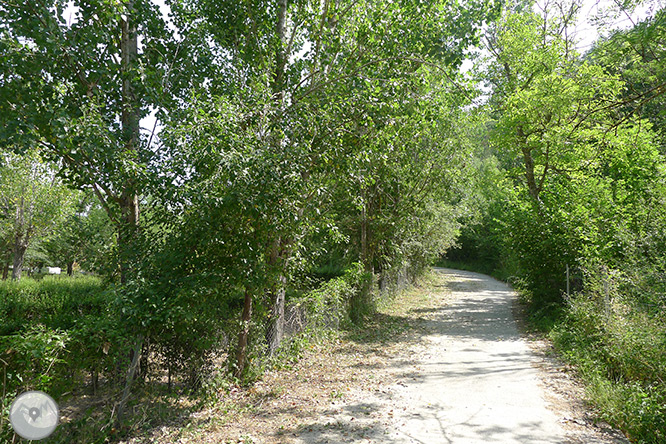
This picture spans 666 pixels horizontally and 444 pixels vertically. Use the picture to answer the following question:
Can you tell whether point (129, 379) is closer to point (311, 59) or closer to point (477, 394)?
point (477, 394)

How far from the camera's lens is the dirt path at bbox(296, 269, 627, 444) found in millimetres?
5016

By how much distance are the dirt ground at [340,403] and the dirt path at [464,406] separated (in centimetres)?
2

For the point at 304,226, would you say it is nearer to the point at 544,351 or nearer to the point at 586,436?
the point at 586,436

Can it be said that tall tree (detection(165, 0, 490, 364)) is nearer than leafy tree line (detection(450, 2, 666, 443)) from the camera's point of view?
No

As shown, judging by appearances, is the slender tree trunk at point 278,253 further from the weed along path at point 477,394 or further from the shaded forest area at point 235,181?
the weed along path at point 477,394

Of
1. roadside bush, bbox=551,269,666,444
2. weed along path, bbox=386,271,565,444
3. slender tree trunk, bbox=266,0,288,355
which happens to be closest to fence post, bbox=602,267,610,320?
roadside bush, bbox=551,269,666,444

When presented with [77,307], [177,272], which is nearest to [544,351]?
[177,272]

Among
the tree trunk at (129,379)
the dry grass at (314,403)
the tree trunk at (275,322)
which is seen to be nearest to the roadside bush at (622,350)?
the dry grass at (314,403)

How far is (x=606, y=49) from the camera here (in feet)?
21.7

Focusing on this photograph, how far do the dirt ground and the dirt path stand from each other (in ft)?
0.08

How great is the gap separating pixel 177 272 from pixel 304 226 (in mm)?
2393

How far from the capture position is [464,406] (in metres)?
5.94
